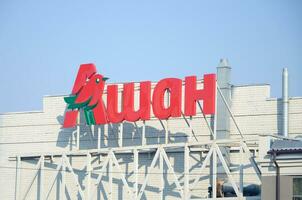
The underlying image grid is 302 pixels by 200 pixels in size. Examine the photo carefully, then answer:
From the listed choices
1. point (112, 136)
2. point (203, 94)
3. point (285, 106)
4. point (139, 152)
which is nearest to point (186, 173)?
point (203, 94)

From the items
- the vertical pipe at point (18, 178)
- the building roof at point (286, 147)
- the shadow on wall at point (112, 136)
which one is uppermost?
the shadow on wall at point (112, 136)

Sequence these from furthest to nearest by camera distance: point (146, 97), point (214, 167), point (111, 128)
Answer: point (111, 128) < point (146, 97) < point (214, 167)

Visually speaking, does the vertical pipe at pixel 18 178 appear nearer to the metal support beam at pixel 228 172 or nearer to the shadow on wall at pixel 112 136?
the shadow on wall at pixel 112 136

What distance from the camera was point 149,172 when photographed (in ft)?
200

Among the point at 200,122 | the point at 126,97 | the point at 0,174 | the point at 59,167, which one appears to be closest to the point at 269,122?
the point at 200,122

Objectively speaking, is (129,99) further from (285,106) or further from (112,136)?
(285,106)

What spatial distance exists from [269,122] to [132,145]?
10.3 metres

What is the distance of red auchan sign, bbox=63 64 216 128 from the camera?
60.2 m

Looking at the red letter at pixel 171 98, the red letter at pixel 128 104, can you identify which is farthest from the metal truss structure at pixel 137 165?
the red letter at pixel 128 104

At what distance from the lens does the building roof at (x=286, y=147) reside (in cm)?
4888

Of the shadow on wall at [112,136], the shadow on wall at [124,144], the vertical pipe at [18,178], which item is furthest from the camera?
the vertical pipe at [18,178]

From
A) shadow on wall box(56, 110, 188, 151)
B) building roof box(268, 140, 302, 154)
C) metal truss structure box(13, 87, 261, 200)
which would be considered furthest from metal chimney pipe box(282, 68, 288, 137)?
building roof box(268, 140, 302, 154)

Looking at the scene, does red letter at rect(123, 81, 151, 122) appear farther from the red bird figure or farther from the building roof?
the building roof

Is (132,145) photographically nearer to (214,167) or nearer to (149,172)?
(149,172)
